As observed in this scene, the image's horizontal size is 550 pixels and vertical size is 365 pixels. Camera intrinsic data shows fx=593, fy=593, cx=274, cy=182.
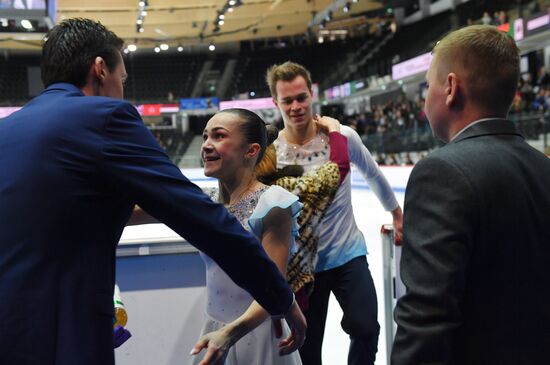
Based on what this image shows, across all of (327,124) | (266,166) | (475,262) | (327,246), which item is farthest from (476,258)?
(327,124)

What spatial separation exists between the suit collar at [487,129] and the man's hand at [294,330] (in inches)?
19.0

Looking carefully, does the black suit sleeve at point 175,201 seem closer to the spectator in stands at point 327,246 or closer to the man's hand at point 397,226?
the man's hand at point 397,226

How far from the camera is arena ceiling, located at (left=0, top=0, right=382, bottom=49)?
21344 millimetres

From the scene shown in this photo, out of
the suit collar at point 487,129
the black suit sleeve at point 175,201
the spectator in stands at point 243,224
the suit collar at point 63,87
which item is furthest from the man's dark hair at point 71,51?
the suit collar at point 487,129

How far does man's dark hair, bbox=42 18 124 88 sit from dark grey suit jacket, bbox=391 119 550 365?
0.66 metres

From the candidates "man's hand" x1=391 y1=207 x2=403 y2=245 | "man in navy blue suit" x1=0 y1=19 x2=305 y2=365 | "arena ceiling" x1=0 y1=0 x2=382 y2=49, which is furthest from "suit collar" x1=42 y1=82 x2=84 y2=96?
"arena ceiling" x1=0 y1=0 x2=382 y2=49

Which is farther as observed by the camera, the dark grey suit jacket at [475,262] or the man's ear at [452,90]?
the man's ear at [452,90]

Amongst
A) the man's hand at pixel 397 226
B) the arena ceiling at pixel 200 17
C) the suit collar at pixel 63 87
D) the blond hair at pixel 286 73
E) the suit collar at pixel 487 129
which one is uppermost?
the arena ceiling at pixel 200 17

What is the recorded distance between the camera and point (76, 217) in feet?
3.29

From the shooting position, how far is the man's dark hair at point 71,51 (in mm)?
1141

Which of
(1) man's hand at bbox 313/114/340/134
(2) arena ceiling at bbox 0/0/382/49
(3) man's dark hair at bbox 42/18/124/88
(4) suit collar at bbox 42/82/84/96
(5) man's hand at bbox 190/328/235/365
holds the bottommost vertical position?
(5) man's hand at bbox 190/328/235/365

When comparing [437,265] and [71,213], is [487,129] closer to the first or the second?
[437,265]

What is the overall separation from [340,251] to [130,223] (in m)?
0.81

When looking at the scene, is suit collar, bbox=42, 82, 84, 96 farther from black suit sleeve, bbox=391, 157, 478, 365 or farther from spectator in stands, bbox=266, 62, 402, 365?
spectator in stands, bbox=266, 62, 402, 365
